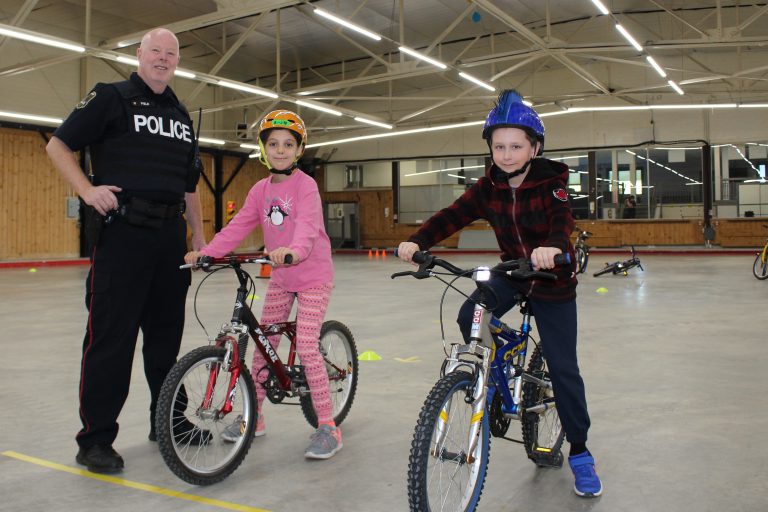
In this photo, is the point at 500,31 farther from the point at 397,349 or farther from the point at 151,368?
the point at 151,368

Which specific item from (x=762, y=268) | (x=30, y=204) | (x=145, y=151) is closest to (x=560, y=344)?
(x=145, y=151)

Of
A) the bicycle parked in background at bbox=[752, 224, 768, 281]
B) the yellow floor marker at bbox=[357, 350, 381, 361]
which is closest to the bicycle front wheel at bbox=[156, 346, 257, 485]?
the yellow floor marker at bbox=[357, 350, 381, 361]

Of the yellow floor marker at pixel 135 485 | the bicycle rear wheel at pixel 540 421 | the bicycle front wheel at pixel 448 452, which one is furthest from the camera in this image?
the bicycle rear wheel at pixel 540 421

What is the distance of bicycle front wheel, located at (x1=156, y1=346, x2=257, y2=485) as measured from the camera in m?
2.51

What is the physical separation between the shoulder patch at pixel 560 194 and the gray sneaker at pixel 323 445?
143 centimetres

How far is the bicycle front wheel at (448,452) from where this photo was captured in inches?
78.0

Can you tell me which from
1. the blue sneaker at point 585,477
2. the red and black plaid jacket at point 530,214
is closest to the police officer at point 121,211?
the red and black plaid jacket at point 530,214

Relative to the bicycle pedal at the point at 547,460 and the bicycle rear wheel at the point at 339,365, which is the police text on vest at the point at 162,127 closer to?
the bicycle rear wheel at the point at 339,365

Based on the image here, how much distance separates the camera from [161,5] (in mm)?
15672

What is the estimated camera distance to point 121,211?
277 cm

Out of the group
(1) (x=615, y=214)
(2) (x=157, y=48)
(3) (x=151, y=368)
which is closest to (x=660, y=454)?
(3) (x=151, y=368)

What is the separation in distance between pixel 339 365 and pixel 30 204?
19.1 metres

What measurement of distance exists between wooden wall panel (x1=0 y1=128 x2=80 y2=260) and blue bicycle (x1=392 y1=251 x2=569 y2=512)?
19912mm

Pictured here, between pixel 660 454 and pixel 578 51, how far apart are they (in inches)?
480
